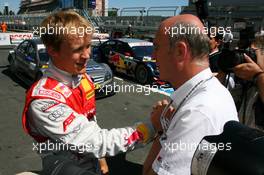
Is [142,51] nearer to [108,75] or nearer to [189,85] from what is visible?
[108,75]

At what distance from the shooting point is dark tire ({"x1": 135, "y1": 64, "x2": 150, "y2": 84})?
32.1 ft

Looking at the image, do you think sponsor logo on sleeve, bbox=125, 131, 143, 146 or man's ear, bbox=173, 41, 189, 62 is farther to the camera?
sponsor logo on sleeve, bbox=125, 131, 143, 146

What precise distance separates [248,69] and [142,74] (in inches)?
307

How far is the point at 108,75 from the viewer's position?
8.27m

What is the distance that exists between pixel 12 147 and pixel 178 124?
4.31 meters

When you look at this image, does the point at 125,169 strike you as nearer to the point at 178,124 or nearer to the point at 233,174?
the point at 178,124

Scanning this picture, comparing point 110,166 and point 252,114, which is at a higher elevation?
point 252,114

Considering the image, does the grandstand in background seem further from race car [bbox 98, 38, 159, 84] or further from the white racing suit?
the white racing suit

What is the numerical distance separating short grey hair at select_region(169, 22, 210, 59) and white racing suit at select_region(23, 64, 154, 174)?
523 millimetres

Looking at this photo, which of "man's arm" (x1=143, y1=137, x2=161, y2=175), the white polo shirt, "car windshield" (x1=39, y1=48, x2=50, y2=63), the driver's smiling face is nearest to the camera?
the white polo shirt

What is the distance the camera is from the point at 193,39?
1.33 metres

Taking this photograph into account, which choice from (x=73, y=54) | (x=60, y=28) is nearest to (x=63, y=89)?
(x=73, y=54)

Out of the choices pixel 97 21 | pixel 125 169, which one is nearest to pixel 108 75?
pixel 125 169

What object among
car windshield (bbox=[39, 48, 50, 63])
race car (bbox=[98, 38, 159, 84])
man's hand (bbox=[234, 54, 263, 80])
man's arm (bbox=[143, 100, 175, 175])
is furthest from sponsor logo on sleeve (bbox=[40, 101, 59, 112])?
race car (bbox=[98, 38, 159, 84])
